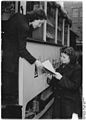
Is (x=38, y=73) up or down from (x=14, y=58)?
down

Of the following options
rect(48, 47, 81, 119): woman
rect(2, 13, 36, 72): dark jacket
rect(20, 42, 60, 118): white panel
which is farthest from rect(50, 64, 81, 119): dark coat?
rect(2, 13, 36, 72): dark jacket

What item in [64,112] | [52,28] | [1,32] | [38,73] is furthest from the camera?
[52,28]

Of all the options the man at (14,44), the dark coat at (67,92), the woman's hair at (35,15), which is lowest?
the dark coat at (67,92)

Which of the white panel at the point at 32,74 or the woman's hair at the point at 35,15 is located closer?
the woman's hair at the point at 35,15

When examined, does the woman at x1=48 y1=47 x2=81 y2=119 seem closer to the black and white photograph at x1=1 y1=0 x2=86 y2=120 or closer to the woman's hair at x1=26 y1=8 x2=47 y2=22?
the black and white photograph at x1=1 y1=0 x2=86 y2=120

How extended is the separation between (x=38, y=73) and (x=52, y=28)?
2.12 ft

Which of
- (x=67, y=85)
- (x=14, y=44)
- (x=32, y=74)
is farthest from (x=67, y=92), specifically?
(x=14, y=44)

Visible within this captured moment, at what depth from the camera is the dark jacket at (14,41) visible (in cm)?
169

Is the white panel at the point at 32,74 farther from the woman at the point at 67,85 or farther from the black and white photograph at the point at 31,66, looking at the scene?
the woman at the point at 67,85

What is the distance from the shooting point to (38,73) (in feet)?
6.58

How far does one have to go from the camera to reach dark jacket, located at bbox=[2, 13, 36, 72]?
1.69 metres

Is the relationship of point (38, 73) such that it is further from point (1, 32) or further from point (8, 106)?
point (1, 32)

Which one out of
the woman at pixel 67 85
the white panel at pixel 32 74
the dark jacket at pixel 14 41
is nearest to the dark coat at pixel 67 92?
the woman at pixel 67 85

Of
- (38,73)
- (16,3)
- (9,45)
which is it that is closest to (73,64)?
(38,73)
